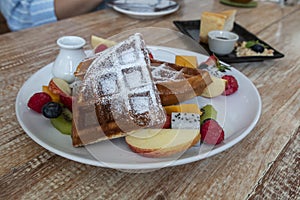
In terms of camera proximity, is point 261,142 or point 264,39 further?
point 264,39

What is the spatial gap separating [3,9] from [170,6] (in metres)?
0.81

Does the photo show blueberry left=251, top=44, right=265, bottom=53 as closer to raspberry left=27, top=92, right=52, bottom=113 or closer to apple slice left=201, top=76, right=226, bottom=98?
A: apple slice left=201, top=76, right=226, bottom=98

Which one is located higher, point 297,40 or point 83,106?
point 83,106

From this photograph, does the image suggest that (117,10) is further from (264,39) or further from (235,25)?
(264,39)

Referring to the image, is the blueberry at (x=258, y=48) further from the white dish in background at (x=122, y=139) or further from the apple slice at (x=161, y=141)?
the apple slice at (x=161, y=141)

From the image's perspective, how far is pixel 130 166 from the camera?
0.61 meters

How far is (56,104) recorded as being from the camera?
0.77m

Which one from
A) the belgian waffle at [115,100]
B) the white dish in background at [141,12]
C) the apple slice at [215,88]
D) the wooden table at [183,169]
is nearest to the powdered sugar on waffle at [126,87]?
the belgian waffle at [115,100]

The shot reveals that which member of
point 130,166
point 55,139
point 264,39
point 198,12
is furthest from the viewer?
point 198,12

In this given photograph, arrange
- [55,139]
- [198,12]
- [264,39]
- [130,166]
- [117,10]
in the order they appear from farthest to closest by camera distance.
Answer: [198,12]
[117,10]
[264,39]
[55,139]
[130,166]

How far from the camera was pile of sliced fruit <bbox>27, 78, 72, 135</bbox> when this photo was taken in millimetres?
757

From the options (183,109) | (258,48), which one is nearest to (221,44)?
(258,48)

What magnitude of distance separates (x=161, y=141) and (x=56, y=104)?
0.26 meters

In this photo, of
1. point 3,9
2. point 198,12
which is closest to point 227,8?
point 198,12
